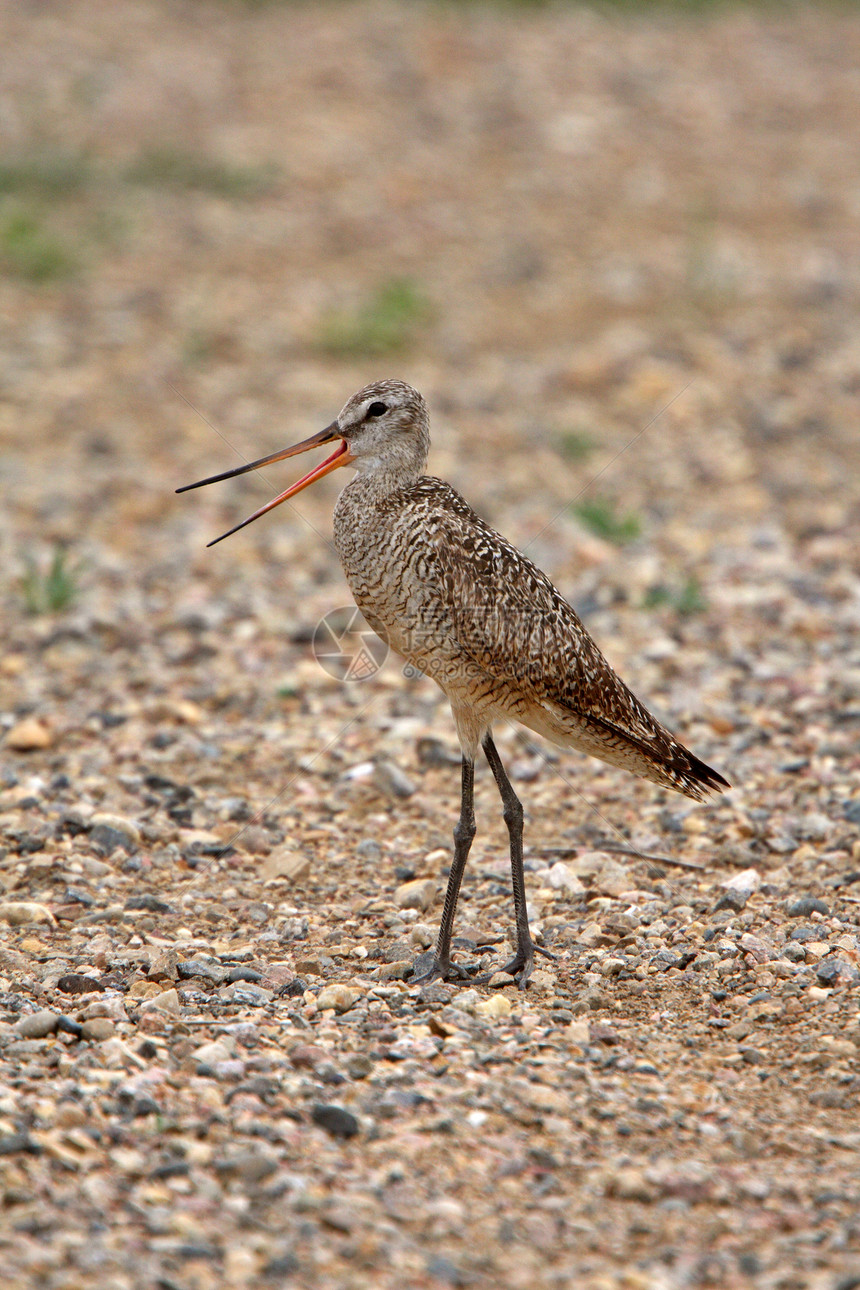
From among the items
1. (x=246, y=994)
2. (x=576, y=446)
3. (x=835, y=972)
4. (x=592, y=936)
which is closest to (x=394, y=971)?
(x=246, y=994)

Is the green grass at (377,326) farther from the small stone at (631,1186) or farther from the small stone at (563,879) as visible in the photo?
the small stone at (631,1186)

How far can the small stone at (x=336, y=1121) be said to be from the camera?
3.68m

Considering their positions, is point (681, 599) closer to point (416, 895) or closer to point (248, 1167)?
point (416, 895)

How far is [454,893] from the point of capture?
186 inches

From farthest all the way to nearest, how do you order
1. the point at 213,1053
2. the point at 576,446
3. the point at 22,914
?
the point at 576,446 < the point at 22,914 < the point at 213,1053

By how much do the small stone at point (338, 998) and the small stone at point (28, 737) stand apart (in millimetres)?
2474

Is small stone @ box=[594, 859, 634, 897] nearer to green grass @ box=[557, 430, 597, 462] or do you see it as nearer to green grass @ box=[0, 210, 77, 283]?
green grass @ box=[557, 430, 597, 462]

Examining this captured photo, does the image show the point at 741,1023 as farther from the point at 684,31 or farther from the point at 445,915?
the point at 684,31

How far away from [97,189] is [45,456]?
180 inches

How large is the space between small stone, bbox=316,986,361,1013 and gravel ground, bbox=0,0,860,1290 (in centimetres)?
1

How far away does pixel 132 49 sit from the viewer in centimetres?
1648

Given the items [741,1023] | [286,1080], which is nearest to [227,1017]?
[286,1080]

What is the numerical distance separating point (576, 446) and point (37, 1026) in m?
6.39
